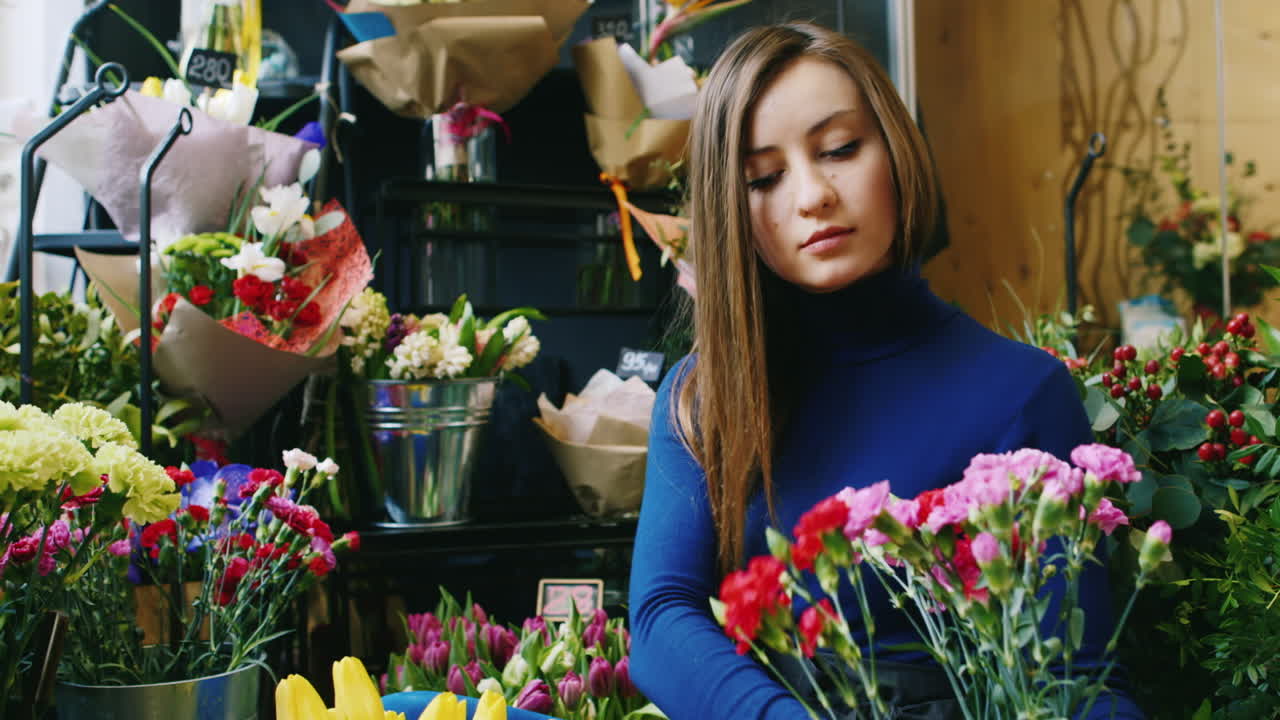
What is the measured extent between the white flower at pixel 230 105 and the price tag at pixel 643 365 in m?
0.77

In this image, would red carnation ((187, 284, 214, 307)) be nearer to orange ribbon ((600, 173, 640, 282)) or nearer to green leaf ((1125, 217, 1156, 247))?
orange ribbon ((600, 173, 640, 282))

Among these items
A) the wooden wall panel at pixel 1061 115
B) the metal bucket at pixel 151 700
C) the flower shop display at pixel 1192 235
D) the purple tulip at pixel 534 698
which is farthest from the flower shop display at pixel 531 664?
the flower shop display at pixel 1192 235

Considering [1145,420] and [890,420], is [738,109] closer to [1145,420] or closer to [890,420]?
[890,420]

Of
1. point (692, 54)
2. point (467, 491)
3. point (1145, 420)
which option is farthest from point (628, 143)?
point (1145, 420)

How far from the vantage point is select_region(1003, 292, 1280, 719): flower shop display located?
87 centimetres

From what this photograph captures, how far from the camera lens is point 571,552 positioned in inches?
64.1

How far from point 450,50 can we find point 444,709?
1338 millimetres

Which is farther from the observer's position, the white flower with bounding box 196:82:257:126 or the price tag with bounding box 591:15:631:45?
the price tag with bounding box 591:15:631:45

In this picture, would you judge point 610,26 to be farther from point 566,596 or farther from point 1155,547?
point 1155,547

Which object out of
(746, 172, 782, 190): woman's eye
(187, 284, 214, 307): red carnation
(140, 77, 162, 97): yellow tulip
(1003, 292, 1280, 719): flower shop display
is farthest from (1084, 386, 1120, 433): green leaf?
(140, 77, 162, 97): yellow tulip

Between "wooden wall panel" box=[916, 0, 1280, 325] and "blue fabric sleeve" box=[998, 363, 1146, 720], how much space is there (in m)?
1.51

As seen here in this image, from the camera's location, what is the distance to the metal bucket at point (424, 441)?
58.8 inches

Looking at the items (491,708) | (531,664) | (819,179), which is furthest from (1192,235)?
(491,708)

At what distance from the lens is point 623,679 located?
1.13m
